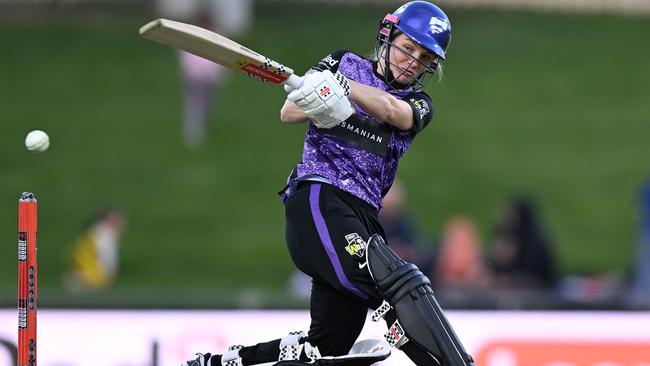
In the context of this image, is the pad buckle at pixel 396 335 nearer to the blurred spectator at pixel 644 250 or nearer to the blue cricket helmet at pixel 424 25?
the blue cricket helmet at pixel 424 25

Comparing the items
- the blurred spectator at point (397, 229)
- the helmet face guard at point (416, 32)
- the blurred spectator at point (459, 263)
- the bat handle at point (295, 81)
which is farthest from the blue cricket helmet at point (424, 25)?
the blurred spectator at point (459, 263)

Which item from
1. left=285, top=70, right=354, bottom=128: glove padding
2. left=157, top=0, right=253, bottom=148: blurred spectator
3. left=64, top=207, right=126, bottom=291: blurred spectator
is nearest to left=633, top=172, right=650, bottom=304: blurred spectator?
left=157, top=0, right=253, bottom=148: blurred spectator

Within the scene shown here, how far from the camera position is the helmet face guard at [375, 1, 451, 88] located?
4711mm

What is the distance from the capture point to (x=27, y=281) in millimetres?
4539

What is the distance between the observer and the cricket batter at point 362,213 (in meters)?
4.55

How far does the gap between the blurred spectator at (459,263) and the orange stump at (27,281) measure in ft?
17.8

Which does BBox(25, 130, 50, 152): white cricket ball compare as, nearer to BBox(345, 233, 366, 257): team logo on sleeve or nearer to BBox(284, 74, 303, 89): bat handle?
BBox(284, 74, 303, 89): bat handle

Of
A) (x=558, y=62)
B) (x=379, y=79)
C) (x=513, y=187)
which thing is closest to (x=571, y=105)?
(x=558, y=62)

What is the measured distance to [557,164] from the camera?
14859 mm

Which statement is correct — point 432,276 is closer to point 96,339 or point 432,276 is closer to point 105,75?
point 96,339

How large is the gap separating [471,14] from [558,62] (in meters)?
2.19

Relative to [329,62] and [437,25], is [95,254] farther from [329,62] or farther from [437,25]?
[437,25]

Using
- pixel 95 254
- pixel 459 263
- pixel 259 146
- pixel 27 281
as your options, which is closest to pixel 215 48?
pixel 27 281

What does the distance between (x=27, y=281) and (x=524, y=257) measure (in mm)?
5576
